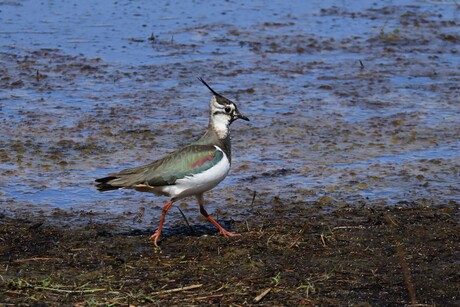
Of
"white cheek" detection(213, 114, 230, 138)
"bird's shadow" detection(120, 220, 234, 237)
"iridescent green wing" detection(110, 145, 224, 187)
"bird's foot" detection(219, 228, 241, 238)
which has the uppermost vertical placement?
"white cheek" detection(213, 114, 230, 138)

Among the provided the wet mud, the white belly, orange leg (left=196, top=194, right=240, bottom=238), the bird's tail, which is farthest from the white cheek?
the bird's tail

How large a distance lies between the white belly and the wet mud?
0.37 m

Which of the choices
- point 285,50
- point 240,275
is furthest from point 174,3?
point 240,275

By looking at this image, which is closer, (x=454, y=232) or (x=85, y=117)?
(x=454, y=232)

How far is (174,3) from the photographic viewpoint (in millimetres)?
15305

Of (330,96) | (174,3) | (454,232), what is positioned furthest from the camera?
A: (174,3)

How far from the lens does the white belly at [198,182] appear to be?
7.26 m

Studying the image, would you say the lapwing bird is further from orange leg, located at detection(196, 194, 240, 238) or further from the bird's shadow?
the bird's shadow

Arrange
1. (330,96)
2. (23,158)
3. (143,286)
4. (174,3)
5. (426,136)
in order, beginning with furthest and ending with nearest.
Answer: (174,3)
(330,96)
(426,136)
(23,158)
(143,286)

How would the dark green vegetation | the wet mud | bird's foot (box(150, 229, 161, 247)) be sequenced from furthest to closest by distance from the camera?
bird's foot (box(150, 229, 161, 247)) < the wet mud < the dark green vegetation

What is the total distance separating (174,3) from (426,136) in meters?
6.44

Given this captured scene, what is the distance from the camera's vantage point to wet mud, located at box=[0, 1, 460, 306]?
6555 mm

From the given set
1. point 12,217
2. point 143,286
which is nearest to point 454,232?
point 143,286

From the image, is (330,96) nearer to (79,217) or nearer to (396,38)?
(396,38)
